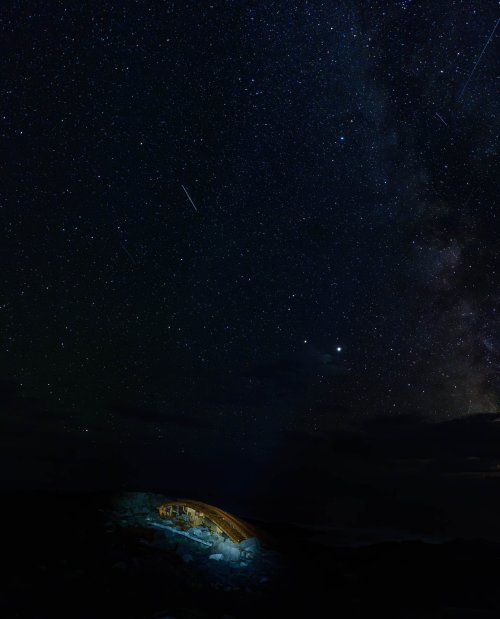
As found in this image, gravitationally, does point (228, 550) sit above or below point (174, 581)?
above

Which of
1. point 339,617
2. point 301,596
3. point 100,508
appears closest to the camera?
point 339,617

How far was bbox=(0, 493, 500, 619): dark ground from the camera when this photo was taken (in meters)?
13.1

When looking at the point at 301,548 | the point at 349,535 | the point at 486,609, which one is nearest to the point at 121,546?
the point at 301,548

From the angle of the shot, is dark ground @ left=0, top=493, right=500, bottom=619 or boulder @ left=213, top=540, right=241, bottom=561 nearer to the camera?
dark ground @ left=0, top=493, right=500, bottom=619

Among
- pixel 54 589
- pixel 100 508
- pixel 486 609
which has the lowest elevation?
pixel 486 609

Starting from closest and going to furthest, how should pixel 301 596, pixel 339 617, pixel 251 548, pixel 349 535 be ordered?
pixel 339 617, pixel 301 596, pixel 251 548, pixel 349 535

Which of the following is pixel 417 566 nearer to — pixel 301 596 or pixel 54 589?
pixel 301 596

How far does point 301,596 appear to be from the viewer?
17188 mm

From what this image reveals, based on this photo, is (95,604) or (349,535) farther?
(349,535)

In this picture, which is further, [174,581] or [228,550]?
[228,550]

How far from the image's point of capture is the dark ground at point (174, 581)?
13.1m

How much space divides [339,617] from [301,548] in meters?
9.18

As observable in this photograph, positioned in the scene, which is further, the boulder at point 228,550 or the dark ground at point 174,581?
the boulder at point 228,550

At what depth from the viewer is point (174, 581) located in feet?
51.2
